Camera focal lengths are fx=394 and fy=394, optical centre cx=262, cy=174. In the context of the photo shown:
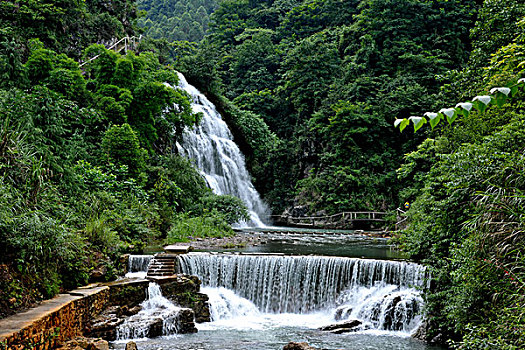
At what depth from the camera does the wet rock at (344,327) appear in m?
8.41

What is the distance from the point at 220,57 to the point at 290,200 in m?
19.5

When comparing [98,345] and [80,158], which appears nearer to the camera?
[98,345]

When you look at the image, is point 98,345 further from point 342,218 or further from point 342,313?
point 342,218

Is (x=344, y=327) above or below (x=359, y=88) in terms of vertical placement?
below

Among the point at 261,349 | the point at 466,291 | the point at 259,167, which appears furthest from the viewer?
the point at 259,167

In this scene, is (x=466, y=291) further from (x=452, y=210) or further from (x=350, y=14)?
(x=350, y=14)

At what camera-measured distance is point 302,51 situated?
30500 mm

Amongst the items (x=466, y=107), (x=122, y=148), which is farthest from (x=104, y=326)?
(x=122, y=148)

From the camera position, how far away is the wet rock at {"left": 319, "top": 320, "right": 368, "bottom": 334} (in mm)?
8405

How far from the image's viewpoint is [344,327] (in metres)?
8.54

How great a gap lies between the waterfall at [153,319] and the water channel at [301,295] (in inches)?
11.0

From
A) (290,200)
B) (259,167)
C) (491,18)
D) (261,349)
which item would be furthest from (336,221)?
(261,349)

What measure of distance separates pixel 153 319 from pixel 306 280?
410 cm

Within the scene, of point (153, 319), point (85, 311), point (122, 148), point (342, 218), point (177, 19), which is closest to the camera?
point (85, 311)
